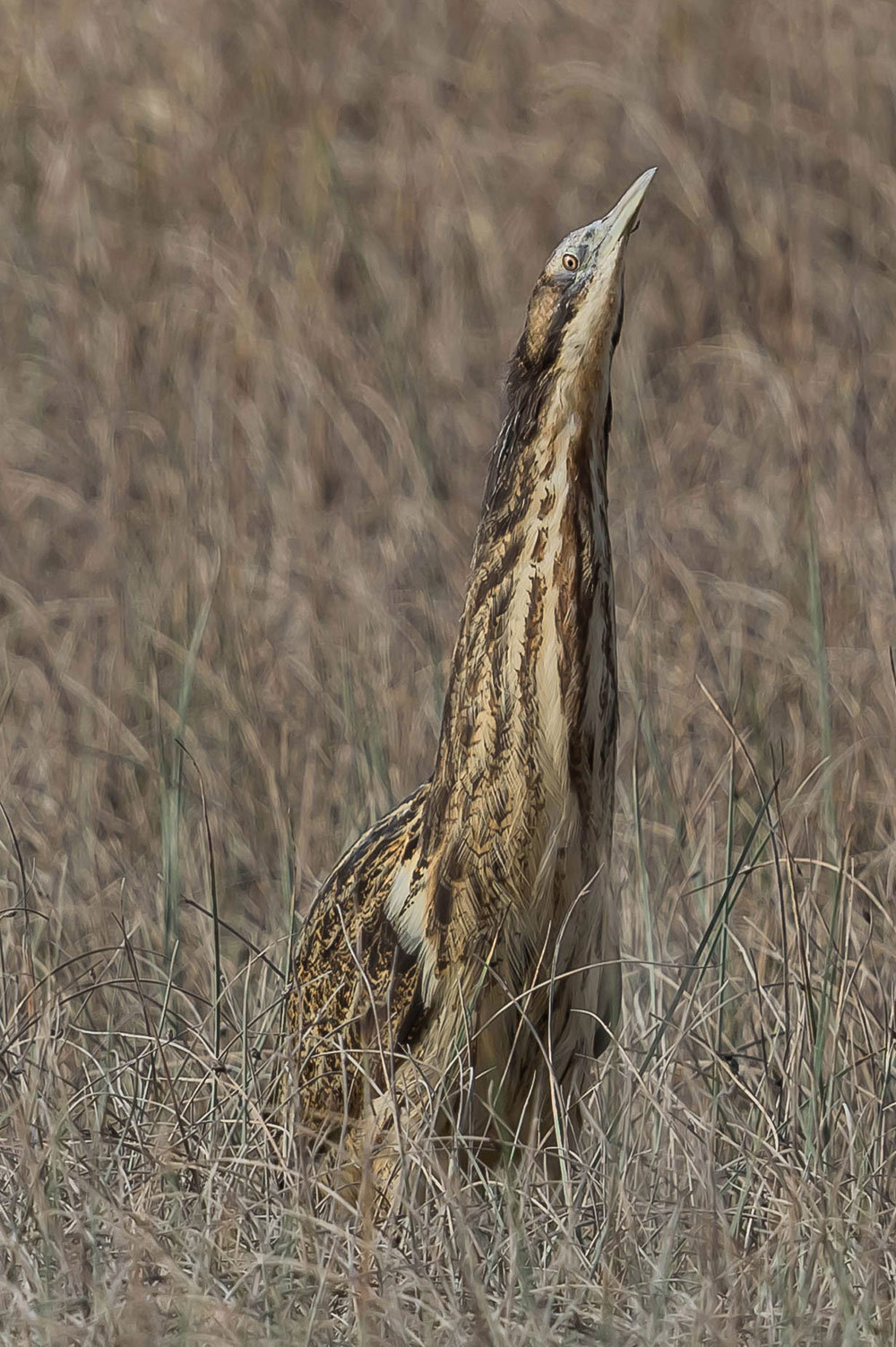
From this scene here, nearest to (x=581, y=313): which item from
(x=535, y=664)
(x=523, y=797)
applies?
(x=535, y=664)

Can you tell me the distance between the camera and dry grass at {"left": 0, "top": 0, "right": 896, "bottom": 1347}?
208cm

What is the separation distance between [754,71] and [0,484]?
2017 millimetres

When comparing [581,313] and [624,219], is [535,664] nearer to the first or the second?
[581,313]

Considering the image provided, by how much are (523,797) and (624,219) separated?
2.13 feet

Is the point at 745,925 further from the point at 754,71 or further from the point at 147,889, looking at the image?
the point at 754,71

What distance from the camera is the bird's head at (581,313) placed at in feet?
6.99

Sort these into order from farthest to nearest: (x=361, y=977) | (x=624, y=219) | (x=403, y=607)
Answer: (x=403, y=607) < (x=361, y=977) < (x=624, y=219)

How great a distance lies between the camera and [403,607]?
3.93 metres

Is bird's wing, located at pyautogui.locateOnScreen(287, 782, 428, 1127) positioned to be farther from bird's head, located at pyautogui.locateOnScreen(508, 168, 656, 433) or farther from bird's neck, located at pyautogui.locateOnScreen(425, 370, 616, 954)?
bird's head, located at pyautogui.locateOnScreen(508, 168, 656, 433)

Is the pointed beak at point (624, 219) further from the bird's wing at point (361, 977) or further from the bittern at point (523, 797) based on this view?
the bird's wing at point (361, 977)

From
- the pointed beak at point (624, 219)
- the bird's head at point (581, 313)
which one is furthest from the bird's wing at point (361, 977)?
the pointed beak at point (624, 219)

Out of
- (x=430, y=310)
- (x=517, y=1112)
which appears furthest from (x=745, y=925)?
(x=430, y=310)

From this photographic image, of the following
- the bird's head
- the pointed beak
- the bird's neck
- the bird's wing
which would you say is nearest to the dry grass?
the bird's wing

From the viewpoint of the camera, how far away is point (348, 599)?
3930 mm
